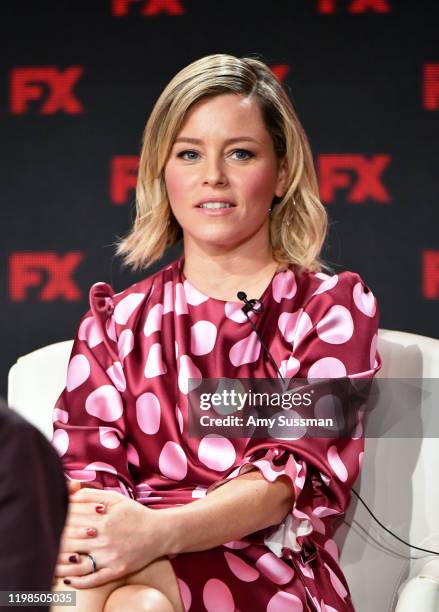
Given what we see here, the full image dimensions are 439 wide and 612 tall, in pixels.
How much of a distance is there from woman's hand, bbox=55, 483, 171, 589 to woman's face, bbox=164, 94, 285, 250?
0.58 meters

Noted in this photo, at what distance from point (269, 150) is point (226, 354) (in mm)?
412

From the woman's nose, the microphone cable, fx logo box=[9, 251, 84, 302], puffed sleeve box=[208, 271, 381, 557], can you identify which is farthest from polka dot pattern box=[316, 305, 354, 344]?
fx logo box=[9, 251, 84, 302]

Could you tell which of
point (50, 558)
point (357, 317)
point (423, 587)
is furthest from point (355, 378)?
point (50, 558)

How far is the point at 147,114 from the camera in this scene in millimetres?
3307

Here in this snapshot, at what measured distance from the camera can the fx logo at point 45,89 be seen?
3.33 metres

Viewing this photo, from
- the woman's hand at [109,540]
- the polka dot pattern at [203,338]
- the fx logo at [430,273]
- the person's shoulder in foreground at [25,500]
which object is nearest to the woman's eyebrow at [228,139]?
the polka dot pattern at [203,338]

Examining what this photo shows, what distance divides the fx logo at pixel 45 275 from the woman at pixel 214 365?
1010 mm

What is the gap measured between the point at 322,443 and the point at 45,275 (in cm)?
152

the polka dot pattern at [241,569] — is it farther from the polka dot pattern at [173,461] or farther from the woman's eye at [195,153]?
the woman's eye at [195,153]

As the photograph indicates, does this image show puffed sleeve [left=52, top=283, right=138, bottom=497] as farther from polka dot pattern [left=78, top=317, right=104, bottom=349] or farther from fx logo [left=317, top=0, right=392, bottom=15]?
fx logo [left=317, top=0, right=392, bottom=15]

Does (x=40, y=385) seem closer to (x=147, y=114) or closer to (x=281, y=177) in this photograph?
(x=281, y=177)

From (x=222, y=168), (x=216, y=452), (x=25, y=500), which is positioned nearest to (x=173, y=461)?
(x=216, y=452)

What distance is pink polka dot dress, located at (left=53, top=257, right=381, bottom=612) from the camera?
1954mm

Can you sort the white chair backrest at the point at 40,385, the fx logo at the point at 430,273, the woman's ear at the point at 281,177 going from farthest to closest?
1. the fx logo at the point at 430,273
2. the white chair backrest at the point at 40,385
3. the woman's ear at the point at 281,177
